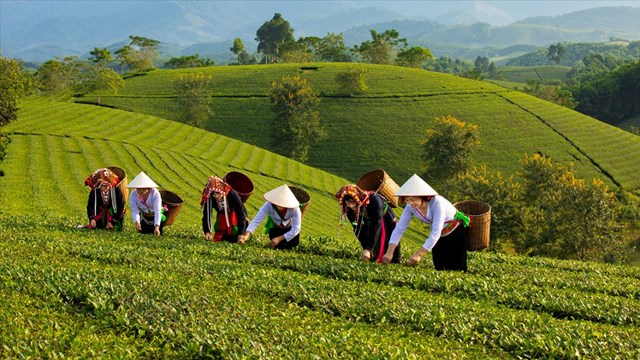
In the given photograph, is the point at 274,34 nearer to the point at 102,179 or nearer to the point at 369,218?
the point at 102,179

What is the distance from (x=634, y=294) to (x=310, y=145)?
242ft

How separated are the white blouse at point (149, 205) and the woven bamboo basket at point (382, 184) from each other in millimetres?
5844

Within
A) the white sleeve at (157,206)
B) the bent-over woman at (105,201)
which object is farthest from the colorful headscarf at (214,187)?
the bent-over woman at (105,201)

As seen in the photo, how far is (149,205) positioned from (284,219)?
409 centimetres

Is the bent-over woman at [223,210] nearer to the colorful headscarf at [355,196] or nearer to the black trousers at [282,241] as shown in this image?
the black trousers at [282,241]

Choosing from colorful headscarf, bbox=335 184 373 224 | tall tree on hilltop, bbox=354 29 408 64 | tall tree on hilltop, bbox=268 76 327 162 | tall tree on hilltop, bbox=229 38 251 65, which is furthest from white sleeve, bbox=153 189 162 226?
tall tree on hilltop, bbox=229 38 251 65

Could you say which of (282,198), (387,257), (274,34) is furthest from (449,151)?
(274,34)

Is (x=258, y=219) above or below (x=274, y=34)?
below

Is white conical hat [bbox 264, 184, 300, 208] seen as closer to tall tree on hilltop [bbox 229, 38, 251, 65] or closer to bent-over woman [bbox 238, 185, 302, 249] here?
bent-over woman [bbox 238, 185, 302, 249]

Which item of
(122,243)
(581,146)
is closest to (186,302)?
(122,243)

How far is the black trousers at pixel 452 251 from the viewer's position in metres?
13.4

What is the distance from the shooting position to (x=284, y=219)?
15914 mm

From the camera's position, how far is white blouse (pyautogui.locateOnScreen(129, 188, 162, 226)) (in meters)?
16.8

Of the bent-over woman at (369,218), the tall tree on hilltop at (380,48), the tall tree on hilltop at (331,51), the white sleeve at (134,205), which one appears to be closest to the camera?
the bent-over woman at (369,218)
